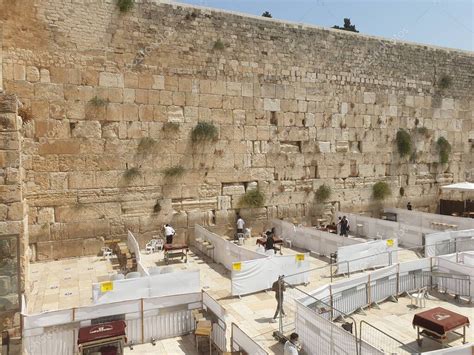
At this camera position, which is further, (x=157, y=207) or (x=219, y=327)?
(x=157, y=207)

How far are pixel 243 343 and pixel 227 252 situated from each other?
4.80m

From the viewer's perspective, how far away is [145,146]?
12445 millimetres

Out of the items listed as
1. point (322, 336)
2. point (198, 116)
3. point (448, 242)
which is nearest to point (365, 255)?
point (448, 242)

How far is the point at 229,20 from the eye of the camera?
13.8 metres

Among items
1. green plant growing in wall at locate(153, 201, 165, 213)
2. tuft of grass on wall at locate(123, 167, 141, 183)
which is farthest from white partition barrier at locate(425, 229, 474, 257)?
tuft of grass on wall at locate(123, 167, 141, 183)

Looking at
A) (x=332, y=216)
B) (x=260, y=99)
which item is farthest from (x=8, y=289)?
(x=332, y=216)

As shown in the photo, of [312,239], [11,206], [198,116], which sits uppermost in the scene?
[198,116]

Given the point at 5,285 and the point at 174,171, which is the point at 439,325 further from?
the point at 174,171

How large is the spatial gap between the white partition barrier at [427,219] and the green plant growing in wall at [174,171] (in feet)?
28.1

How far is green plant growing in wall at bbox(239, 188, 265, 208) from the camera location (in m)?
14.1

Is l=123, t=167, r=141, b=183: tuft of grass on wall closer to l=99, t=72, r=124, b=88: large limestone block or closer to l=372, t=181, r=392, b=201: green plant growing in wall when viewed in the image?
l=99, t=72, r=124, b=88: large limestone block

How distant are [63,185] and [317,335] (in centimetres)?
862

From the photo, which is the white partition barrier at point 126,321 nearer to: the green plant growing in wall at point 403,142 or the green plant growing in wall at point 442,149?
the green plant growing in wall at point 403,142

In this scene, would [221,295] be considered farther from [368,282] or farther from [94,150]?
[94,150]
